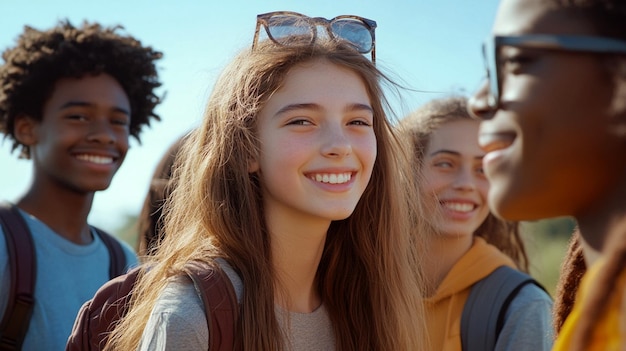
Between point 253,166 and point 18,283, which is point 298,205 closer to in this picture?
point 253,166

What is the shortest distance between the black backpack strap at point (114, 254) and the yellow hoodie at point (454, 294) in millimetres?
1838

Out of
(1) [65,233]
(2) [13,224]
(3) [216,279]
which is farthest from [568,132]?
(1) [65,233]

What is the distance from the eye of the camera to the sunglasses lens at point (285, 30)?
125 inches

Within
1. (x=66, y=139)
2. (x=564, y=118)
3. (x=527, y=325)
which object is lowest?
(x=527, y=325)

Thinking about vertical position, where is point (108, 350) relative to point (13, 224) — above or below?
below

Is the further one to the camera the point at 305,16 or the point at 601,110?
the point at 305,16

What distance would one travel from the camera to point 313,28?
3238 mm

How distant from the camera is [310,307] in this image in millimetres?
3068

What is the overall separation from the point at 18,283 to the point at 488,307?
87.3 inches

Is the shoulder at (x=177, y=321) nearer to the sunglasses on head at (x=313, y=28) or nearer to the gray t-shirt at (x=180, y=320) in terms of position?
the gray t-shirt at (x=180, y=320)

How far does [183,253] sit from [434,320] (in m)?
1.35

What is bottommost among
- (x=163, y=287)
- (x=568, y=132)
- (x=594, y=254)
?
(x=163, y=287)

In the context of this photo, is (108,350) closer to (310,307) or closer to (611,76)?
(310,307)

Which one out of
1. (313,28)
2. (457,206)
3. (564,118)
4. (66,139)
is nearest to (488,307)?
(457,206)
